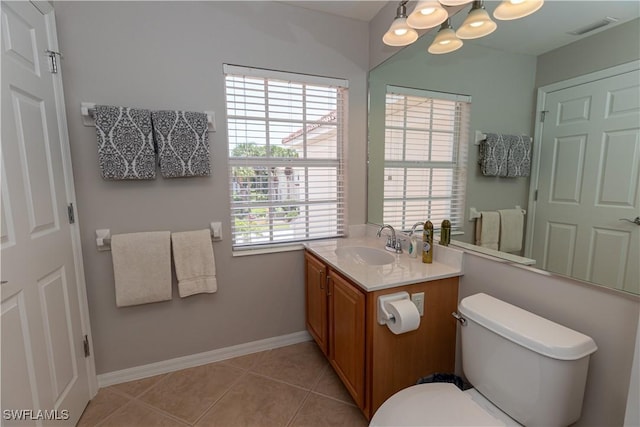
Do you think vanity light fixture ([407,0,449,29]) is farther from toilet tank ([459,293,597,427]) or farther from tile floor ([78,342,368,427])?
tile floor ([78,342,368,427])

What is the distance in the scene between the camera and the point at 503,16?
4.17ft

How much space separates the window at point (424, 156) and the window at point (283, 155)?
0.41 metres

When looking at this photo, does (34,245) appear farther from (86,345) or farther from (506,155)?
(506,155)

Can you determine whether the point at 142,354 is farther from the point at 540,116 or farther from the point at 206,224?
the point at 540,116

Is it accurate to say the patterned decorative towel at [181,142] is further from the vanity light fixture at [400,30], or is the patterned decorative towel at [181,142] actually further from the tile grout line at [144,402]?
the tile grout line at [144,402]

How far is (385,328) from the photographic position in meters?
1.34

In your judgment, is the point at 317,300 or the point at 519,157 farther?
the point at 317,300

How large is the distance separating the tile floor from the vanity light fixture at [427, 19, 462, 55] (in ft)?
7.06

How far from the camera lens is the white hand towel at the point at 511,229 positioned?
1361mm

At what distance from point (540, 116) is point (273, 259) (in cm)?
181

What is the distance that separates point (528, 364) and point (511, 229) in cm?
69

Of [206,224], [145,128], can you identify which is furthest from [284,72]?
[206,224]

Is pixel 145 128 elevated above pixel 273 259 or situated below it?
above

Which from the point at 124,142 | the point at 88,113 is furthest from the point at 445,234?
the point at 88,113
